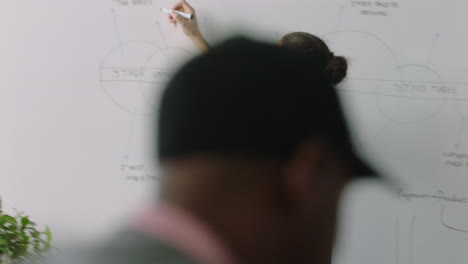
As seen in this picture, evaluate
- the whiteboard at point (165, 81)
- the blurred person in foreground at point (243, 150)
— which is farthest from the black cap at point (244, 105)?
the whiteboard at point (165, 81)

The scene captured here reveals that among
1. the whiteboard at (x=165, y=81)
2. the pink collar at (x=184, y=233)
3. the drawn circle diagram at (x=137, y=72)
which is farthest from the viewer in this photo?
the drawn circle diagram at (x=137, y=72)

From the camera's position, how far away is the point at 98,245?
1.83 ft

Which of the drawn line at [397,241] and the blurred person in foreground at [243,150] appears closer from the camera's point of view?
the blurred person in foreground at [243,150]

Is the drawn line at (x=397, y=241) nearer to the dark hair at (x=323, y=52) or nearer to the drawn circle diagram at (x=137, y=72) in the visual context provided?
the dark hair at (x=323, y=52)

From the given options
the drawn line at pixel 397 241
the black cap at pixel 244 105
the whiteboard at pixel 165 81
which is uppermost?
the black cap at pixel 244 105

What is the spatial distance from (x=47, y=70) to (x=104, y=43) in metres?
0.20

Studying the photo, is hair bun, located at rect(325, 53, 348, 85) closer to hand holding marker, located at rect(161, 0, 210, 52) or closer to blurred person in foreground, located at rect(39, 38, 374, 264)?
hand holding marker, located at rect(161, 0, 210, 52)

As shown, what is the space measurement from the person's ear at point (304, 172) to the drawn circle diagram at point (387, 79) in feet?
2.16

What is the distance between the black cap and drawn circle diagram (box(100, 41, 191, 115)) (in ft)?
2.33

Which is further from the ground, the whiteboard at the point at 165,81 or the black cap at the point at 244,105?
the black cap at the point at 244,105

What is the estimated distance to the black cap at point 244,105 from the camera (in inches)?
21.9

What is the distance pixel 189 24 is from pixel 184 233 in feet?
2.76

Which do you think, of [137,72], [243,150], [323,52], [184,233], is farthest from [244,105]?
[137,72]

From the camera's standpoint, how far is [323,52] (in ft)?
3.85
